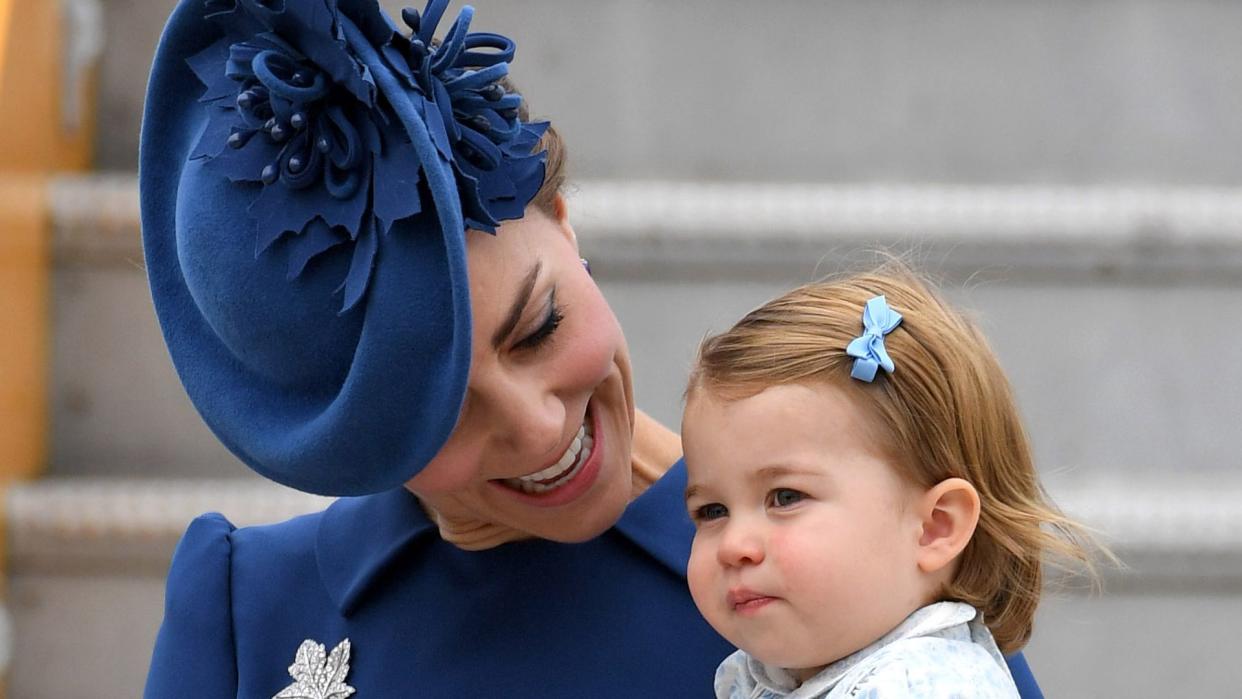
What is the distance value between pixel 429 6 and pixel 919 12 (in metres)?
1.46

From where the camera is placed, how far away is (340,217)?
91cm

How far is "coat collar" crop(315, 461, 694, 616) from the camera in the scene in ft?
3.73

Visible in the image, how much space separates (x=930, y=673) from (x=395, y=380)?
335 mm

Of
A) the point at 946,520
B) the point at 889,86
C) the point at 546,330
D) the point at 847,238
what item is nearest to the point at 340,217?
the point at 546,330

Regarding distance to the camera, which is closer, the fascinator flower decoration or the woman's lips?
the fascinator flower decoration

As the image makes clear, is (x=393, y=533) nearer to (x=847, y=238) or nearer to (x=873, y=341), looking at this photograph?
(x=873, y=341)

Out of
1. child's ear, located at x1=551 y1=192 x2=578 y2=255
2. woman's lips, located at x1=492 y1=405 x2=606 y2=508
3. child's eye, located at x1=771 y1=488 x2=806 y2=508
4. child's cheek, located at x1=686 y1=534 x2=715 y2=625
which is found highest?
child's ear, located at x1=551 y1=192 x2=578 y2=255

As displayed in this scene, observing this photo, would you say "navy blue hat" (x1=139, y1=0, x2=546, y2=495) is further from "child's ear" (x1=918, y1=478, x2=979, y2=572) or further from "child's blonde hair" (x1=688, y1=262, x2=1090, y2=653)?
"child's ear" (x1=918, y1=478, x2=979, y2=572)

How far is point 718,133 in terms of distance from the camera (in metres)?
2.29

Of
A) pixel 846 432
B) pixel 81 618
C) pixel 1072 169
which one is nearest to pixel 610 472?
pixel 846 432

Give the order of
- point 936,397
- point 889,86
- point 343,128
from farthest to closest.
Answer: point 889,86
point 936,397
point 343,128

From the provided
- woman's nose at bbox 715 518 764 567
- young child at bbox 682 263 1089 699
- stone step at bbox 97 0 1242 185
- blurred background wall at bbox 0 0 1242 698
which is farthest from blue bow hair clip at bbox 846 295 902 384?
stone step at bbox 97 0 1242 185

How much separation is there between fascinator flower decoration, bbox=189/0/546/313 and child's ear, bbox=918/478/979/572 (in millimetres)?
302

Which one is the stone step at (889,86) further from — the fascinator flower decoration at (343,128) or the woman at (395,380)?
the fascinator flower decoration at (343,128)
